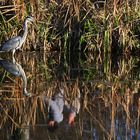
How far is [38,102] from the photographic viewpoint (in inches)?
319

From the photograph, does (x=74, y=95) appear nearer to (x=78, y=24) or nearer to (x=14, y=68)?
(x=14, y=68)

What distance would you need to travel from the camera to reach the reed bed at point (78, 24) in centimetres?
1238

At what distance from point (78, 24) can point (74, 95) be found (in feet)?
14.9

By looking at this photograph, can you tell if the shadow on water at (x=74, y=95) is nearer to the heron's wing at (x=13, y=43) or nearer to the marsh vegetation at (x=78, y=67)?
the marsh vegetation at (x=78, y=67)

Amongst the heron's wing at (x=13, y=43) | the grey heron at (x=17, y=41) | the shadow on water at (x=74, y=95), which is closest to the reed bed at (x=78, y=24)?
the shadow on water at (x=74, y=95)

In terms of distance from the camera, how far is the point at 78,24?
42.2 feet

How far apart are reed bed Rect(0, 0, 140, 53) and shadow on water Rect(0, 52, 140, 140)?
37 cm

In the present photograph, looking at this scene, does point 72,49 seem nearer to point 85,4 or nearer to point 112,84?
point 85,4

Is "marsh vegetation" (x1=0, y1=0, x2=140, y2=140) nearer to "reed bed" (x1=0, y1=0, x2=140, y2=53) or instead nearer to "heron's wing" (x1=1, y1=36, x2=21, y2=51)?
"reed bed" (x1=0, y1=0, x2=140, y2=53)

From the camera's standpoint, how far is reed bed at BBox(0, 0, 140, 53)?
40.6ft

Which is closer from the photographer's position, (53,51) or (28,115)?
(28,115)

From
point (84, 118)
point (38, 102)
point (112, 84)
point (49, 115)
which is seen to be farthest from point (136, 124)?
point (112, 84)

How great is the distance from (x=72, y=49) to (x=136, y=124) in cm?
645

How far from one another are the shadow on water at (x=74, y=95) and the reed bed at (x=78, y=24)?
37 centimetres
